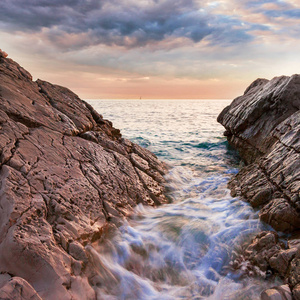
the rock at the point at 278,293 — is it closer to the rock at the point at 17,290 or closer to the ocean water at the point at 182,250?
the ocean water at the point at 182,250

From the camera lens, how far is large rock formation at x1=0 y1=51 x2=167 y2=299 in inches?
106

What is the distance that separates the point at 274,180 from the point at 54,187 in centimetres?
449

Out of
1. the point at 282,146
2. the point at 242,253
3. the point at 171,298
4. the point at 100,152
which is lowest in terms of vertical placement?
the point at 171,298

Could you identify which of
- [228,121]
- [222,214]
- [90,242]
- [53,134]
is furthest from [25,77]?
[228,121]

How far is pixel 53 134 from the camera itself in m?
4.97

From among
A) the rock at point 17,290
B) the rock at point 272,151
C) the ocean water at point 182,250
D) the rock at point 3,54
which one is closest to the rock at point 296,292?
the ocean water at point 182,250

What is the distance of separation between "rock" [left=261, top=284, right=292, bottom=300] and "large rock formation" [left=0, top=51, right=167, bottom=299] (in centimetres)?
224

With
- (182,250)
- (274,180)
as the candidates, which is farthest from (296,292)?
(274,180)

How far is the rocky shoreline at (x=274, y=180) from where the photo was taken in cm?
327

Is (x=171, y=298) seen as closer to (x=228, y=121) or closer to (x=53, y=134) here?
(x=53, y=134)

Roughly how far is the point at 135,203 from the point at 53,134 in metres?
2.41

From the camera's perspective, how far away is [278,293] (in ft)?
9.12

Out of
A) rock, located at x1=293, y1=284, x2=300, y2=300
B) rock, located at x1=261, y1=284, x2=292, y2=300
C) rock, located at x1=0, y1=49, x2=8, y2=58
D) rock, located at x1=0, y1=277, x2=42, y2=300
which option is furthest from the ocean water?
rock, located at x1=0, y1=49, x2=8, y2=58

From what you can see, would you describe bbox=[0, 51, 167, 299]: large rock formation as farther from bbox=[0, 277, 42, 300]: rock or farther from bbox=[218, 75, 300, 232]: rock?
bbox=[218, 75, 300, 232]: rock
